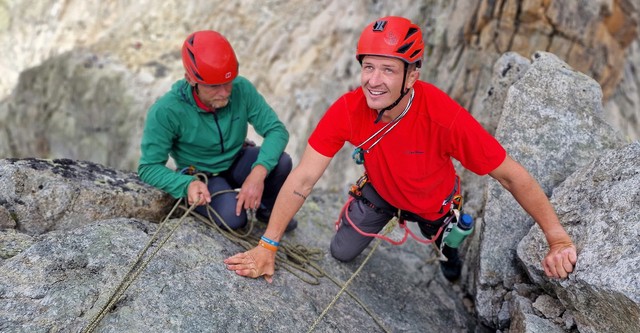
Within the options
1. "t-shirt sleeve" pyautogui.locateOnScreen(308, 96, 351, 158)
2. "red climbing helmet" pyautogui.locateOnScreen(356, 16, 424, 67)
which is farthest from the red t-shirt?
"red climbing helmet" pyautogui.locateOnScreen(356, 16, 424, 67)

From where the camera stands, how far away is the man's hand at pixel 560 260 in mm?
3957

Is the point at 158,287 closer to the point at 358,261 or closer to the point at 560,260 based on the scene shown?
the point at 358,261

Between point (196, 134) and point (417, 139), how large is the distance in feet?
7.90

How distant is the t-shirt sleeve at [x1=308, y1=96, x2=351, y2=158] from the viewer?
14.0 ft

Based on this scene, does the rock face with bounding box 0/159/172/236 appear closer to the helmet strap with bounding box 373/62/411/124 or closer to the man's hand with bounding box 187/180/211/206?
the man's hand with bounding box 187/180/211/206

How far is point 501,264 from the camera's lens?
Answer: 16.5 ft

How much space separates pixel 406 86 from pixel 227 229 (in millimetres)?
2424

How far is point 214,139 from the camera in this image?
5.53 meters

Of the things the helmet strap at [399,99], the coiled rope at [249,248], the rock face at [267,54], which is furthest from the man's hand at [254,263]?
the rock face at [267,54]

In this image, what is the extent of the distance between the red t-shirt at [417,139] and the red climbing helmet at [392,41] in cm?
43

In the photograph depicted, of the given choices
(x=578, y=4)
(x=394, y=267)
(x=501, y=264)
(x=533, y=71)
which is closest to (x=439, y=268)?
(x=394, y=267)

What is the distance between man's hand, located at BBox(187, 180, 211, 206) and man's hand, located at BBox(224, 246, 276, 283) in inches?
33.6

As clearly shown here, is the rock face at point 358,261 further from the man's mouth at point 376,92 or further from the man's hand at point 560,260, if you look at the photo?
the man's mouth at point 376,92

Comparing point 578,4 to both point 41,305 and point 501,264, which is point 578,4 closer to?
point 501,264
